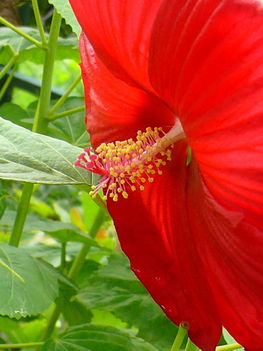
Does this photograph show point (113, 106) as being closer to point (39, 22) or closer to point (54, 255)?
point (39, 22)

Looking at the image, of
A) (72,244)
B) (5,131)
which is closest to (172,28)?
(5,131)

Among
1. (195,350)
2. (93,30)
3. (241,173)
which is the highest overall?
(93,30)

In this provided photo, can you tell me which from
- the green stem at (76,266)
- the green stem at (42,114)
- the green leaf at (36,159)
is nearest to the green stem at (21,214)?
the green stem at (42,114)

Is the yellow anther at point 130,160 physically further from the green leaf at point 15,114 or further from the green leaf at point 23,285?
the green leaf at point 15,114

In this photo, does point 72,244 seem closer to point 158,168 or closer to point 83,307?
point 83,307


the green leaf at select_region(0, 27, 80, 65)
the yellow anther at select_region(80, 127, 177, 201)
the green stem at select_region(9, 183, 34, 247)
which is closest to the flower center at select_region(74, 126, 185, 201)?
the yellow anther at select_region(80, 127, 177, 201)

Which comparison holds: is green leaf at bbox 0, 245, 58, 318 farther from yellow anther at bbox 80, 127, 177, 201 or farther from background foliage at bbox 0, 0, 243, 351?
yellow anther at bbox 80, 127, 177, 201
